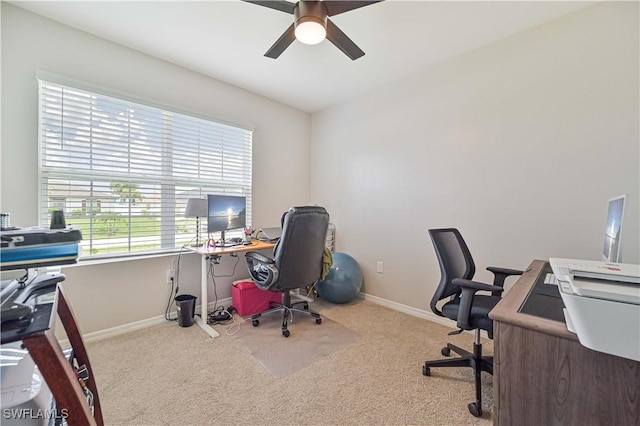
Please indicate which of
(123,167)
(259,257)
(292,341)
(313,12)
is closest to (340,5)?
(313,12)

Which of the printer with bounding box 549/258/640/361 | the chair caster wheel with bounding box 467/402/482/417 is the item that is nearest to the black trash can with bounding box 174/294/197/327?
the chair caster wheel with bounding box 467/402/482/417

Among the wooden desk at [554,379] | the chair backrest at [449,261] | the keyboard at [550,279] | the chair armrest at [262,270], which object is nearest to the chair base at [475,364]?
the chair backrest at [449,261]

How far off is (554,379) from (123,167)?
3.18 meters

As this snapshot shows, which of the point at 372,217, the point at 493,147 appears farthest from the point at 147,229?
the point at 493,147

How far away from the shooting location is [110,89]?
2.29 m

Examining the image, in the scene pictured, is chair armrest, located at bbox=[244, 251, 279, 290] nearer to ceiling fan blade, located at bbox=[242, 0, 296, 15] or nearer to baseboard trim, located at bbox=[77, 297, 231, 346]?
baseboard trim, located at bbox=[77, 297, 231, 346]

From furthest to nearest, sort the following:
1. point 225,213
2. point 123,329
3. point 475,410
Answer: point 225,213
point 123,329
point 475,410

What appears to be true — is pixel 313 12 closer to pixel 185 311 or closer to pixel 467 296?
pixel 467 296

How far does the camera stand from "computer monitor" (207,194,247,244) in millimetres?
2711

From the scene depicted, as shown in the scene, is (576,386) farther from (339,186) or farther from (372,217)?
(339,186)

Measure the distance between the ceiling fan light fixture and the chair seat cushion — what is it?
6.60 ft

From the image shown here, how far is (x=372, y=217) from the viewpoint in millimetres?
3273

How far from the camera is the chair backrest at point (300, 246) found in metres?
2.31

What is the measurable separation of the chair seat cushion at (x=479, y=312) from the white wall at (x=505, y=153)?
75 cm
